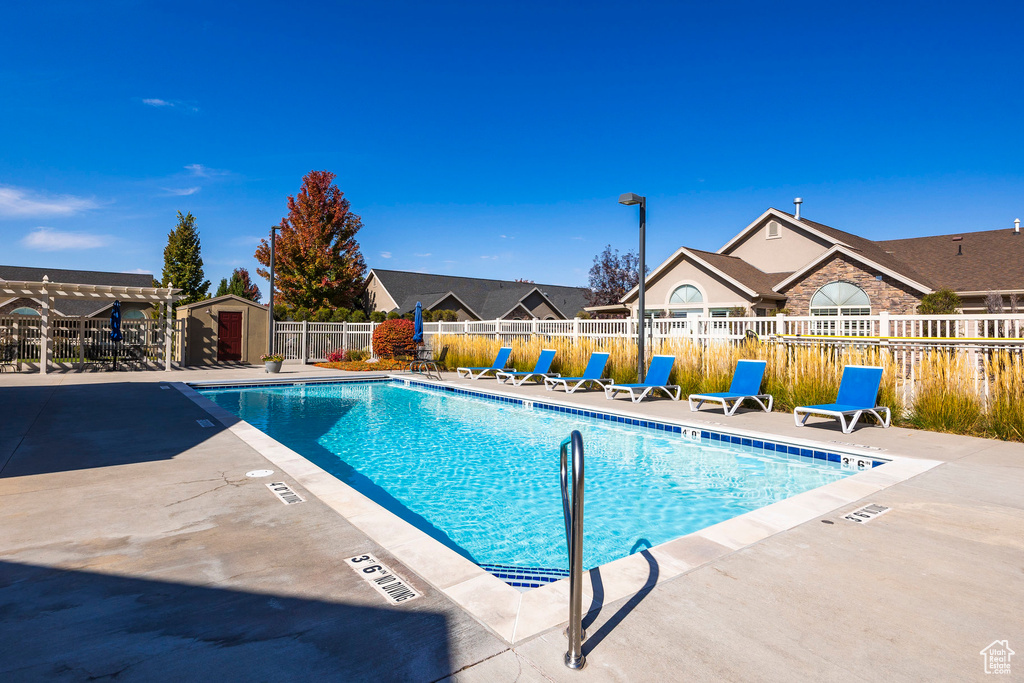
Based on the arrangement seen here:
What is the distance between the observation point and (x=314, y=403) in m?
11.6

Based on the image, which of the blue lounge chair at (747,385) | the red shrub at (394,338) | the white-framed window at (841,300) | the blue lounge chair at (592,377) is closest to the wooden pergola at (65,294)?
the red shrub at (394,338)

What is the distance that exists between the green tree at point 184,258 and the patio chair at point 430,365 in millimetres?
24846

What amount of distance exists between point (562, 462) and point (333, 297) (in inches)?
1234

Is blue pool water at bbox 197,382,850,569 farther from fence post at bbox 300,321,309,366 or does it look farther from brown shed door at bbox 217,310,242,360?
fence post at bbox 300,321,309,366

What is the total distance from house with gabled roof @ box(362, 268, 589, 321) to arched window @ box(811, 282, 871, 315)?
14.0 metres

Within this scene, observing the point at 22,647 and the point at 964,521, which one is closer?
the point at 22,647

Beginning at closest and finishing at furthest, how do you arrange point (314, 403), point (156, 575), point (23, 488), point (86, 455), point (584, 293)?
1. point (156, 575)
2. point (23, 488)
3. point (86, 455)
4. point (314, 403)
5. point (584, 293)

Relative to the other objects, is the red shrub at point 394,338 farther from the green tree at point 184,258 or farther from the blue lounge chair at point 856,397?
the green tree at point 184,258

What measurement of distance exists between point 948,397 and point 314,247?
29.4 m

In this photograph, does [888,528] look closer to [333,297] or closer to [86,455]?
[86,455]

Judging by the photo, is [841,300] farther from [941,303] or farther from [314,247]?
[314,247]

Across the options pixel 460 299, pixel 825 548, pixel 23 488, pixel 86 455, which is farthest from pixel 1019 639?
pixel 460 299

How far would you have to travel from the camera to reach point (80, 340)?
17.4 m

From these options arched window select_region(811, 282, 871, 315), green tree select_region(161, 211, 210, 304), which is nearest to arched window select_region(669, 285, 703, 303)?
arched window select_region(811, 282, 871, 315)
